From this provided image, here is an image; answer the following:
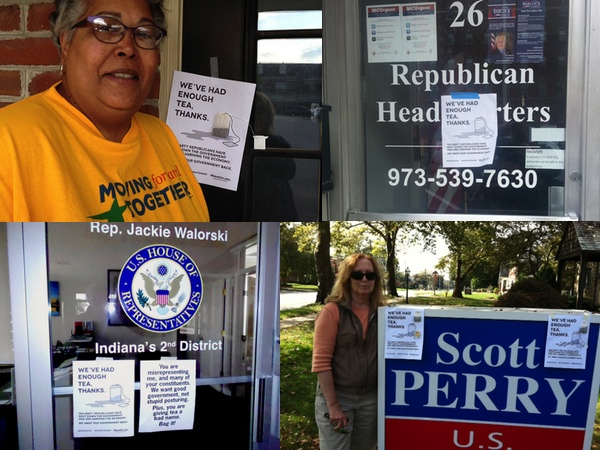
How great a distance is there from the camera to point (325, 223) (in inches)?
125

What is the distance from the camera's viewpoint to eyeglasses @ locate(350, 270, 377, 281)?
3.01 meters

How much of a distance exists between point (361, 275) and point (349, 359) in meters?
0.32

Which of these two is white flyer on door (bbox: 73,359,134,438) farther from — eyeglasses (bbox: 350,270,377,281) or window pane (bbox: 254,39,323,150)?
window pane (bbox: 254,39,323,150)

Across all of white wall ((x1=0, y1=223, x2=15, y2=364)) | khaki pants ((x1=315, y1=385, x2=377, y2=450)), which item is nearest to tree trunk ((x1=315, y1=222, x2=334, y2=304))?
khaki pants ((x1=315, y1=385, x2=377, y2=450))

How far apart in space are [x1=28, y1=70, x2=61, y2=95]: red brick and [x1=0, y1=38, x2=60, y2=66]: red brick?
5cm

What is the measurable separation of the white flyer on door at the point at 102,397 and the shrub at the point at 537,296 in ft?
4.77

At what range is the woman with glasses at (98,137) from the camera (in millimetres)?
2631

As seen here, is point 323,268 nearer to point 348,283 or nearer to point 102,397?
point 348,283

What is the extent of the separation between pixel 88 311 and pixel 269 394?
729 mm

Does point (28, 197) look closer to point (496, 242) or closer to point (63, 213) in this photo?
point (63, 213)

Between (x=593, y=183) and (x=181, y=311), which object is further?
(x=593, y=183)

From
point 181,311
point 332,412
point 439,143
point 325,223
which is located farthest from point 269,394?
point 439,143

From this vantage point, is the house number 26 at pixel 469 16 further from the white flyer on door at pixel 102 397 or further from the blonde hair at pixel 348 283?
the white flyer on door at pixel 102 397

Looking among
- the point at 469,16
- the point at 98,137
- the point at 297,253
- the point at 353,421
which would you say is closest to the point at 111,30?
the point at 98,137
